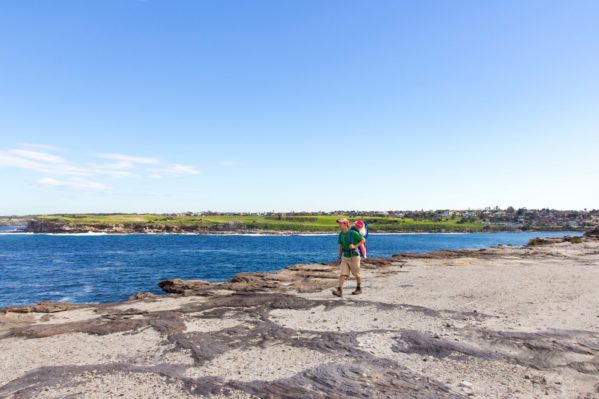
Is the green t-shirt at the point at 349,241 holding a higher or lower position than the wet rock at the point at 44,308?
higher

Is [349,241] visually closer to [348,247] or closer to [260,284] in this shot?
[348,247]

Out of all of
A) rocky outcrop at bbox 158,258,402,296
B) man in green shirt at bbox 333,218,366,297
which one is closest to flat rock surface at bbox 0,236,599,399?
man in green shirt at bbox 333,218,366,297

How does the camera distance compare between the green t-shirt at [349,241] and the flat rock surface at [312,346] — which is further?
the green t-shirt at [349,241]

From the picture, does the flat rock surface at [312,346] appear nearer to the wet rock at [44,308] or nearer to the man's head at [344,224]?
the wet rock at [44,308]

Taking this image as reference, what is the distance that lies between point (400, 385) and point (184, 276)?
3720 centimetres

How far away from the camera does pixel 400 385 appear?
23.5 feet

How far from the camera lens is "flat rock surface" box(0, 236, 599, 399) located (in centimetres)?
718

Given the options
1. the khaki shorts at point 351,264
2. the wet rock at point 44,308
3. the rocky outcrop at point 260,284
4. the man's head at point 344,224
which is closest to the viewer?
the wet rock at point 44,308

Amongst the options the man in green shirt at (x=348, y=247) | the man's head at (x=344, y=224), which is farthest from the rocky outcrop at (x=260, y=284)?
the man's head at (x=344, y=224)

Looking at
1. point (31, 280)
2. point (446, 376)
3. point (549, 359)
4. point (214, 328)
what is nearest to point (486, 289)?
point (549, 359)

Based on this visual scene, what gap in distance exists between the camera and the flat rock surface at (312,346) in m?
7.18

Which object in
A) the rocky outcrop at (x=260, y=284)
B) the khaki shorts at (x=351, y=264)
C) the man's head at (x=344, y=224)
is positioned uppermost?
the man's head at (x=344, y=224)

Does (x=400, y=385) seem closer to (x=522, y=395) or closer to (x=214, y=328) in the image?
(x=522, y=395)

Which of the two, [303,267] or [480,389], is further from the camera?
[303,267]
